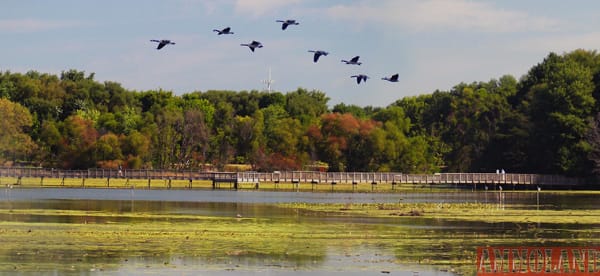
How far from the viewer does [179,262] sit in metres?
36.1

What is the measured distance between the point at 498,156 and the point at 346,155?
17126mm

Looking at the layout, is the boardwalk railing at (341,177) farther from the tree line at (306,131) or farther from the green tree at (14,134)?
the green tree at (14,134)

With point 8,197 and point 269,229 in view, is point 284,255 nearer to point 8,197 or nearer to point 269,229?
point 269,229

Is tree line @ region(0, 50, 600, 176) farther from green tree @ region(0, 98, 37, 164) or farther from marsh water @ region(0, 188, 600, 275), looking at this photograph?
marsh water @ region(0, 188, 600, 275)

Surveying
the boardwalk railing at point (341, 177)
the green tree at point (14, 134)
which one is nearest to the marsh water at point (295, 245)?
the boardwalk railing at point (341, 177)

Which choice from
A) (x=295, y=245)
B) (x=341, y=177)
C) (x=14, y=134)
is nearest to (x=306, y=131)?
(x=341, y=177)

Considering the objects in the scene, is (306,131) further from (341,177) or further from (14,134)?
(14,134)

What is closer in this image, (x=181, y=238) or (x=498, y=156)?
(x=181, y=238)

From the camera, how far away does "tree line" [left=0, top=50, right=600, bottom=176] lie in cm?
11700

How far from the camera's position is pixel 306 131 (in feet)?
441

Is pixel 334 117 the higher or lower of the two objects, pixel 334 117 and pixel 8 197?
the higher

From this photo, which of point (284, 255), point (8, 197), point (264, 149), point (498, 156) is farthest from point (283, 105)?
point (284, 255)

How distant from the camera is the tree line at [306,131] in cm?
11700

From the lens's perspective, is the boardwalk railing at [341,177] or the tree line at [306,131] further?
the tree line at [306,131]
